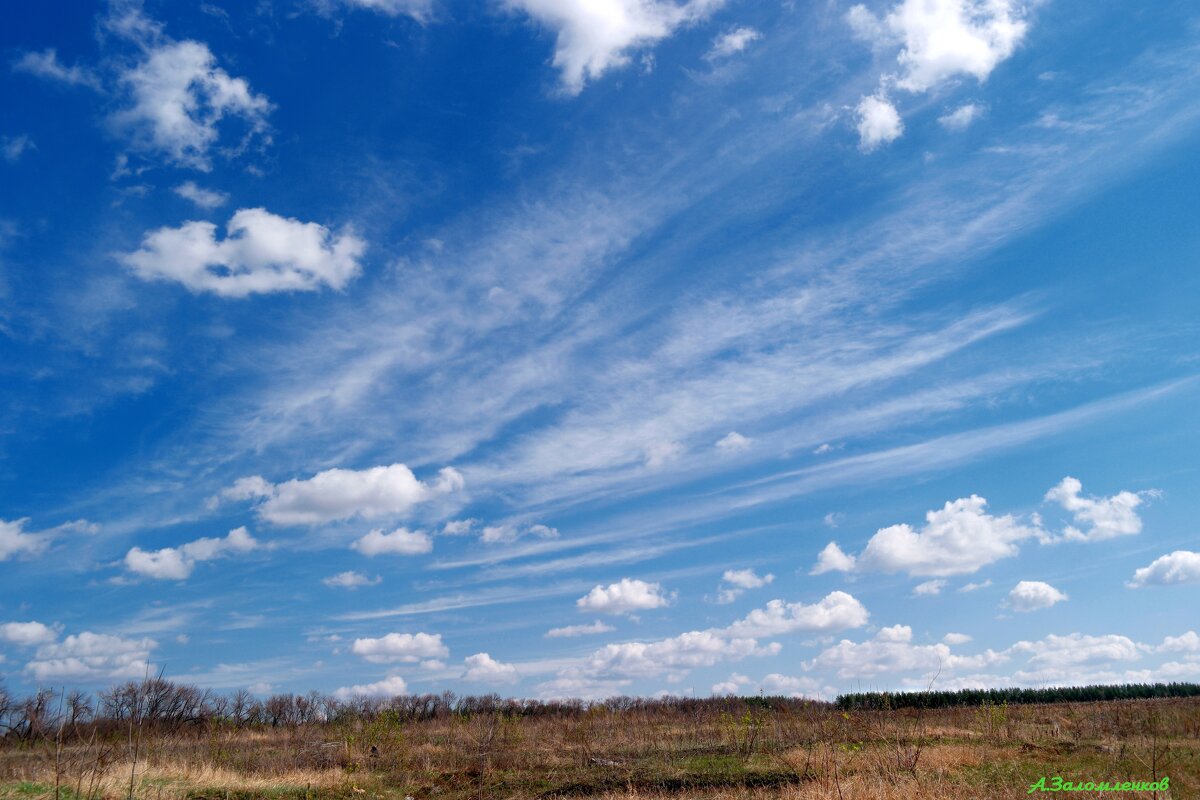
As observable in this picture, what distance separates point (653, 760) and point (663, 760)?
0.37 meters

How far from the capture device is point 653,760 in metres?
26.8

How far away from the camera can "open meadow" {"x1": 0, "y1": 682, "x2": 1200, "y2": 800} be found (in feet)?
49.9

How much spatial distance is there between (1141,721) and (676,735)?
18.6m

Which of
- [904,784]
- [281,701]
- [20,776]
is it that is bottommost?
[281,701]

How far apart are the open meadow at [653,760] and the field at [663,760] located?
0.30ft

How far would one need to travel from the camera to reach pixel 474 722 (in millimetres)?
44656

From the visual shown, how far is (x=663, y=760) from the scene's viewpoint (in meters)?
26.7

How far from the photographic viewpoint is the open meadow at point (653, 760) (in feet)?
49.9

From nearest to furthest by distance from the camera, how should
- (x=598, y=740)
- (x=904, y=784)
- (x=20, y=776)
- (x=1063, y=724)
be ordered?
(x=904, y=784) < (x=20, y=776) < (x=1063, y=724) < (x=598, y=740)

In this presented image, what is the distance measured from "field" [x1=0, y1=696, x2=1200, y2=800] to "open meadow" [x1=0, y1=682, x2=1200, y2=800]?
93 mm

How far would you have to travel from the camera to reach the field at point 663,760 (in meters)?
15.8

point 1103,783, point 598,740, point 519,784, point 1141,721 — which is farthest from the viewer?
point 598,740

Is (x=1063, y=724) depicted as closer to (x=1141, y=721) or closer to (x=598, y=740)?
(x=1141, y=721)

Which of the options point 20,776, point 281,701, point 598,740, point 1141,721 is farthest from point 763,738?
point 281,701
